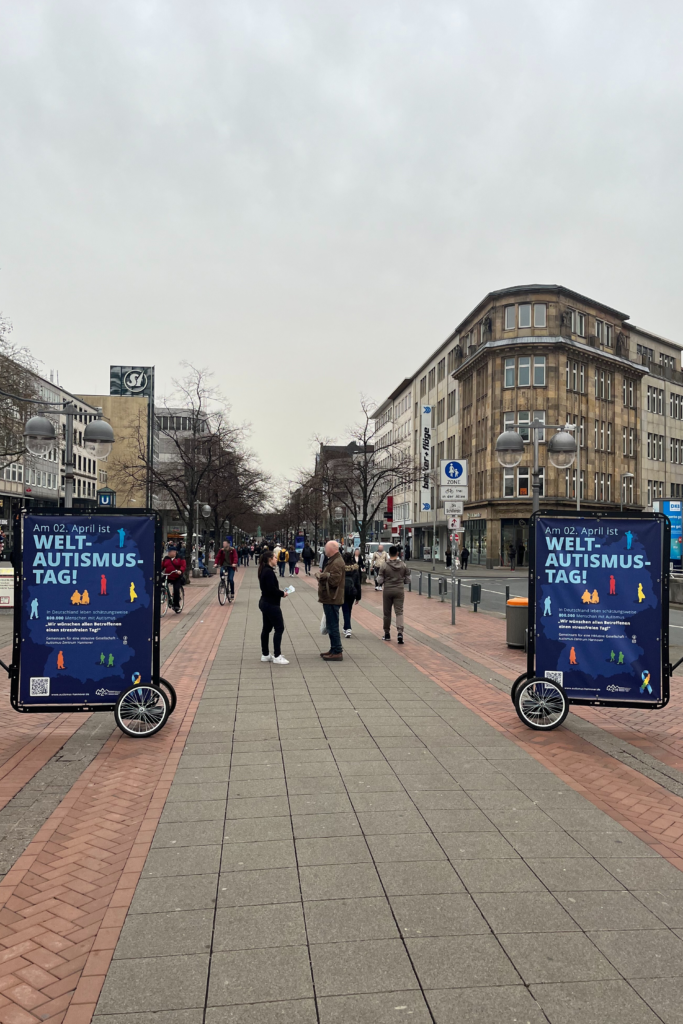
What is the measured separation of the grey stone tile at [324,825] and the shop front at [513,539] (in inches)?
2010

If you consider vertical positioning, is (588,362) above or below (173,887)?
above

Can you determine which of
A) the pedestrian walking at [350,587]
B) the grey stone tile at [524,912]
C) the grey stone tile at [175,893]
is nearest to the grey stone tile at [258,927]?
the grey stone tile at [175,893]

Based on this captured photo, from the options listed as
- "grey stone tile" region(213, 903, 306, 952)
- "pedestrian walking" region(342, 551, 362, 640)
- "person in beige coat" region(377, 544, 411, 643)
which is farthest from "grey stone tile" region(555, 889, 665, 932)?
"pedestrian walking" region(342, 551, 362, 640)

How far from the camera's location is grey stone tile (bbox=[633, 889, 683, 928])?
3.85m

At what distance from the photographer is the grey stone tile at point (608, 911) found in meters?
3.78

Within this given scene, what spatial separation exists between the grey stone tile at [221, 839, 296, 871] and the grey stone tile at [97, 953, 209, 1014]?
3.23ft

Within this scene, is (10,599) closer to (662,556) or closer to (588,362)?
(662,556)

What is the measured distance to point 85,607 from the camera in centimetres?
739

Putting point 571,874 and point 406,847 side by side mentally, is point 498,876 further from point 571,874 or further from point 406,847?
point 406,847

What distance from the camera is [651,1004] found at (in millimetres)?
3111

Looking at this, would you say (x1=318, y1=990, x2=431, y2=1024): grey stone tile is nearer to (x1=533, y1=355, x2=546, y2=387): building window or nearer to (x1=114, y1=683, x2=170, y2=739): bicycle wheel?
(x1=114, y1=683, x2=170, y2=739): bicycle wheel

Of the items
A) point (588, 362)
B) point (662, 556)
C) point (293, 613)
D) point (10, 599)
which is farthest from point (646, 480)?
point (662, 556)

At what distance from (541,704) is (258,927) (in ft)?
15.5

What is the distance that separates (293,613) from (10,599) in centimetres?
676
